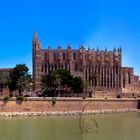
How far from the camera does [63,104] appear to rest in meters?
79.1

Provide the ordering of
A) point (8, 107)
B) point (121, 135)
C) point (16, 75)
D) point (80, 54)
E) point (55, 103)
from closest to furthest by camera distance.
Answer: point (121, 135)
point (8, 107)
point (55, 103)
point (16, 75)
point (80, 54)

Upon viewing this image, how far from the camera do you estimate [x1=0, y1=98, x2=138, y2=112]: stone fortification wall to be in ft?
241

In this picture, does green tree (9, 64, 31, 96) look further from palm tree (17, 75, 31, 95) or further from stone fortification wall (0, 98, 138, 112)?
stone fortification wall (0, 98, 138, 112)

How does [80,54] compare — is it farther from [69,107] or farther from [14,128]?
[14,128]

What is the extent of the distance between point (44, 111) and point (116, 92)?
40610mm

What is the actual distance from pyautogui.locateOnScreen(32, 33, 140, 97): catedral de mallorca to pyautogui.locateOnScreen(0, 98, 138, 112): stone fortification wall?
78.0 ft

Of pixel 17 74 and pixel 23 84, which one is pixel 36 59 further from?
pixel 23 84

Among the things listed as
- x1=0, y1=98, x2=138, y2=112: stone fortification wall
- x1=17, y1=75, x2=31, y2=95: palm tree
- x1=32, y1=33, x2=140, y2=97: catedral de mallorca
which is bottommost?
x1=0, y1=98, x2=138, y2=112: stone fortification wall

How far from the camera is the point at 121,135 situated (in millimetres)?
42562

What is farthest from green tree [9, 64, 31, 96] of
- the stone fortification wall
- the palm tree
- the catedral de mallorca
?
the stone fortification wall

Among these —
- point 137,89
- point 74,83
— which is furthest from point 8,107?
point 137,89

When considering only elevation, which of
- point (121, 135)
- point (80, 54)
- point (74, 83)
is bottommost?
point (121, 135)

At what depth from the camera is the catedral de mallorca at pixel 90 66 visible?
116m

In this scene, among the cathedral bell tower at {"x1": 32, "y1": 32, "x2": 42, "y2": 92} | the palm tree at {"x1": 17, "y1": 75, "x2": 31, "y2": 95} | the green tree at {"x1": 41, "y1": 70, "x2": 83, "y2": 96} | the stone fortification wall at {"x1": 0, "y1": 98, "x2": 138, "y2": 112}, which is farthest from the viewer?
the cathedral bell tower at {"x1": 32, "y1": 32, "x2": 42, "y2": 92}
